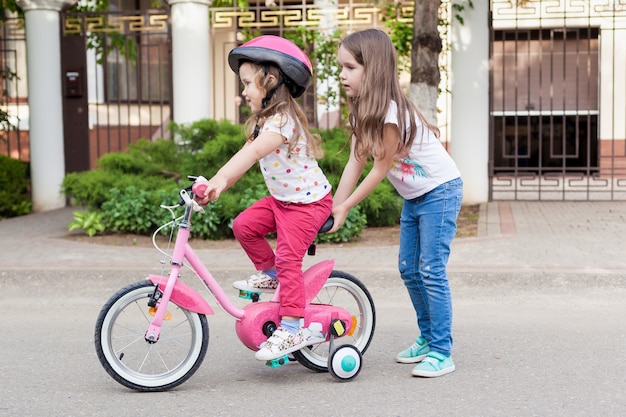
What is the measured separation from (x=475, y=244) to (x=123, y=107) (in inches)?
322

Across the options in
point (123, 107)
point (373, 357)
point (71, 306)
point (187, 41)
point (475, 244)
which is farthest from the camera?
point (123, 107)

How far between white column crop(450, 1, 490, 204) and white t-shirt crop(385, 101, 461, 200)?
695cm

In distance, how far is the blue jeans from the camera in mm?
4711

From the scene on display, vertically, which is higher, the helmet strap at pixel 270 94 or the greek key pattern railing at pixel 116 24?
the greek key pattern railing at pixel 116 24

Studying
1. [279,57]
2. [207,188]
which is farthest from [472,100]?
[207,188]

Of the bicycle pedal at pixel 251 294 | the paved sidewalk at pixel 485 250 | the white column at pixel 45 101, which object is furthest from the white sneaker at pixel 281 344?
the white column at pixel 45 101

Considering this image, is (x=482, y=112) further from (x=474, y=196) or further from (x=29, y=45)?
(x=29, y=45)

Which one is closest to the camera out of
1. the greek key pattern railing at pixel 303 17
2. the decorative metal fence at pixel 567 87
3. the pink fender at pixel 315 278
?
the pink fender at pixel 315 278

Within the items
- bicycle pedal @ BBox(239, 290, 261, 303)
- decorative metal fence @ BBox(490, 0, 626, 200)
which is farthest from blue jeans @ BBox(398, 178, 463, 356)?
decorative metal fence @ BBox(490, 0, 626, 200)

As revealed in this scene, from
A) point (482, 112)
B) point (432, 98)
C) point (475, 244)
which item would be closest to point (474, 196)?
point (482, 112)

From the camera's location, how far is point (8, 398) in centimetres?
452

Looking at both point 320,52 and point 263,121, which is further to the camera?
point 320,52

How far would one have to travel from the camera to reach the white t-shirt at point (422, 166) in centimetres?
467

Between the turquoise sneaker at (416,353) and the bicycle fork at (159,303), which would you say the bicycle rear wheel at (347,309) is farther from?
the bicycle fork at (159,303)
